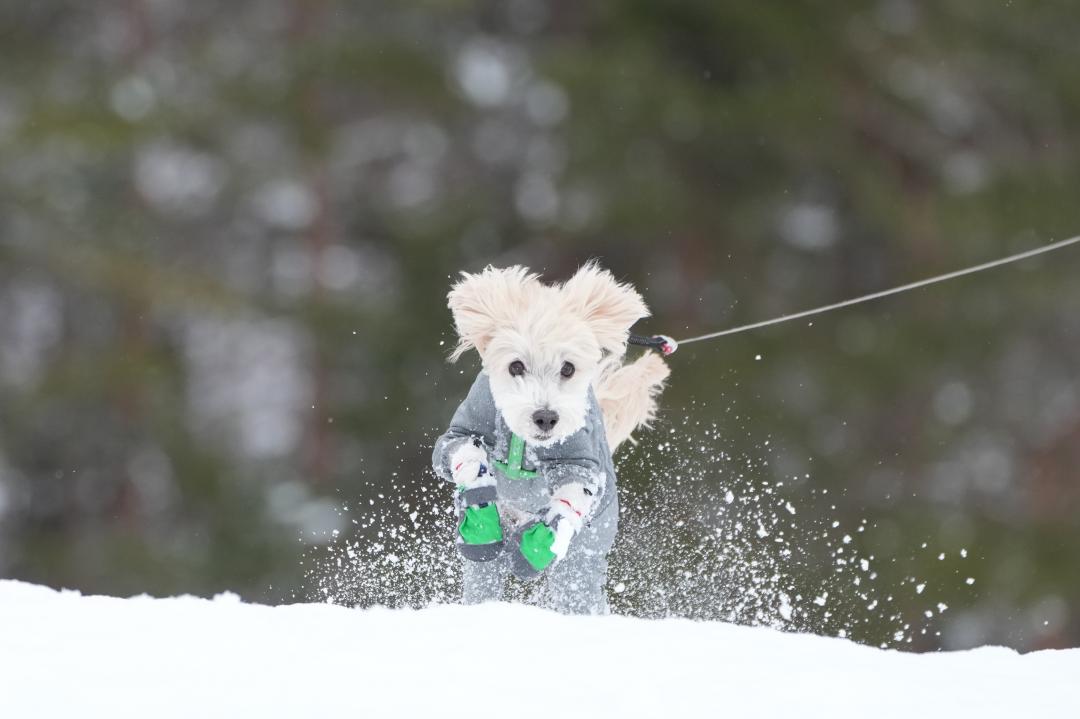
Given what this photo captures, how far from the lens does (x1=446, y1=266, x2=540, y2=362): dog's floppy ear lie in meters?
4.66

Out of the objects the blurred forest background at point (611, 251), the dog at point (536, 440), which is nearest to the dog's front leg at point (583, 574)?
the dog at point (536, 440)

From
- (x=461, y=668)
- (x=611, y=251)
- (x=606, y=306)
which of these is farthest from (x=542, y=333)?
(x=611, y=251)

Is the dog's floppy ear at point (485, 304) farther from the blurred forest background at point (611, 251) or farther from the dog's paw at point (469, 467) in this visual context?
the blurred forest background at point (611, 251)

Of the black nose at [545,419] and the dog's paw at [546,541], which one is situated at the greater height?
the black nose at [545,419]

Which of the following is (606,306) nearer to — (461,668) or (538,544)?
(538,544)

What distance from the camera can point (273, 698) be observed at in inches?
136

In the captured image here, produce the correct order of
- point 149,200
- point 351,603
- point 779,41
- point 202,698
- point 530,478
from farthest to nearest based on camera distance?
1. point 149,200
2. point 779,41
3. point 351,603
4. point 530,478
5. point 202,698

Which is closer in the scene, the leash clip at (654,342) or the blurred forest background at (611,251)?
the leash clip at (654,342)

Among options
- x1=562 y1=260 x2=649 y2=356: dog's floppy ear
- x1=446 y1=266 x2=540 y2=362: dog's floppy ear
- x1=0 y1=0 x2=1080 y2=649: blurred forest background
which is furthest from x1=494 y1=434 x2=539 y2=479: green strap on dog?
x1=0 y1=0 x2=1080 y2=649: blurred forest background

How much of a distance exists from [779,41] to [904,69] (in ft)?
4.55

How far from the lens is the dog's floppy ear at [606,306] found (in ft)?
15.6

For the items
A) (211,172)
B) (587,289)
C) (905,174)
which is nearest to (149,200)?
(211,172)

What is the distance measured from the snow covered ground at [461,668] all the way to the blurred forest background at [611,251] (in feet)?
27.6

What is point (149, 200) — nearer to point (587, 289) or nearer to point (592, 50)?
point (592, 50)
